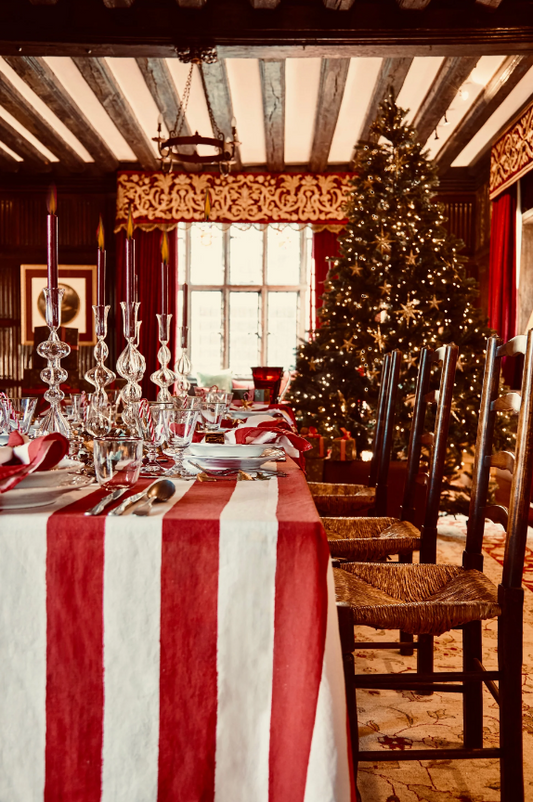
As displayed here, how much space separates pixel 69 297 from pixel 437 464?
6850 millimetres

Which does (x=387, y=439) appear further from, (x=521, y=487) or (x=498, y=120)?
(x=498, y=120)

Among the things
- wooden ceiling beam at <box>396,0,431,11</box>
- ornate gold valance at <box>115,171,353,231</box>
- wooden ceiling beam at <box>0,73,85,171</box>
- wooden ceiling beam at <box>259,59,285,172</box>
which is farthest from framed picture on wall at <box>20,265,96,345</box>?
wooden ceiling beam at <box>396,0,431,11</box>

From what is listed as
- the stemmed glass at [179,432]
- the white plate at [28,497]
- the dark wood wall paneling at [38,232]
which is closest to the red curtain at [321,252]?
the dark wood wall paneling at [38,232]

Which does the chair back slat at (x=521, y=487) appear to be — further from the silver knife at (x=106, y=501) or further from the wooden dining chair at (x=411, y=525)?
the silver knife at (x=106, y=501)

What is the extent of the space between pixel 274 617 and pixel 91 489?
42 cm

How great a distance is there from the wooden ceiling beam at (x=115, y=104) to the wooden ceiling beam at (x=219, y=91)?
2.37 feet

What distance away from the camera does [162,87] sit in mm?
5398

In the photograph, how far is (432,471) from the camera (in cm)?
180

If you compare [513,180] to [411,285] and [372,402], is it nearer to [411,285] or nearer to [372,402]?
[411,285]

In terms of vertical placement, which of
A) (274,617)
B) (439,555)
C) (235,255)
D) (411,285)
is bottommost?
(439,555)

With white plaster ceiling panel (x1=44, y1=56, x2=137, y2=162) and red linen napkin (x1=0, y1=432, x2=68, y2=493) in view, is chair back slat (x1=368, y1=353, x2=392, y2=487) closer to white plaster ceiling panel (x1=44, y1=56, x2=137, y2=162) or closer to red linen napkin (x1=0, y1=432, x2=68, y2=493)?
red linen napkin (x1=0, y1=432, x2=68, y2=493)

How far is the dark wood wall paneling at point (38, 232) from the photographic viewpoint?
311 inches

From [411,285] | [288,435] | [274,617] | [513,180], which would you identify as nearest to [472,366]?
[411,285]

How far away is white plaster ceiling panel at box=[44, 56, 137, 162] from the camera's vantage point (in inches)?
205
